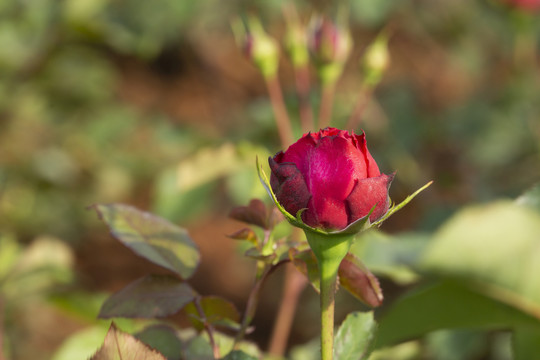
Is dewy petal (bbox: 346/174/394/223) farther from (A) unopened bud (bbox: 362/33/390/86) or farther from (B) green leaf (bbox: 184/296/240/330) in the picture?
(A) unopened bud (bbox: 362/33/390/86)

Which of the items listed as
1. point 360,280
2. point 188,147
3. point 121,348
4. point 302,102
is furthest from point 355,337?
point 188,147

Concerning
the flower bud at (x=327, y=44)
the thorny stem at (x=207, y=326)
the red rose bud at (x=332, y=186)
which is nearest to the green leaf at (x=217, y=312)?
the thorny stem at (x=207, y=326)

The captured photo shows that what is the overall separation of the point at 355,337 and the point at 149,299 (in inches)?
4.9

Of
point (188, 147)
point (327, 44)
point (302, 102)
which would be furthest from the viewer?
point (188, 147)

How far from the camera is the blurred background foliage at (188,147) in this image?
786 millimetres

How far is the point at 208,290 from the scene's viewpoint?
5.98ft

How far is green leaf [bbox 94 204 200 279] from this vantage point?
0.40m

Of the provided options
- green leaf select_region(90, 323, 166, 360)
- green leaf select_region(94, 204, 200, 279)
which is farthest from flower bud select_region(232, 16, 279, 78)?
green leaf select_region(90, 323, 166, 360)

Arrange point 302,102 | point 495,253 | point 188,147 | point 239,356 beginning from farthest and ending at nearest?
point 188,147, point 302,102, point 239,356, point 495,253

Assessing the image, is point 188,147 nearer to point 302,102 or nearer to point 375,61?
point 302,102

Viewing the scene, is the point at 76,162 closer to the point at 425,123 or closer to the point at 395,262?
the point at 425,123

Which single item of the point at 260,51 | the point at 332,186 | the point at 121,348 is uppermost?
the point at 260,51

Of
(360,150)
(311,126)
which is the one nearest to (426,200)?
(311,126)

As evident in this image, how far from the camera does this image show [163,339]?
0.41 meters
